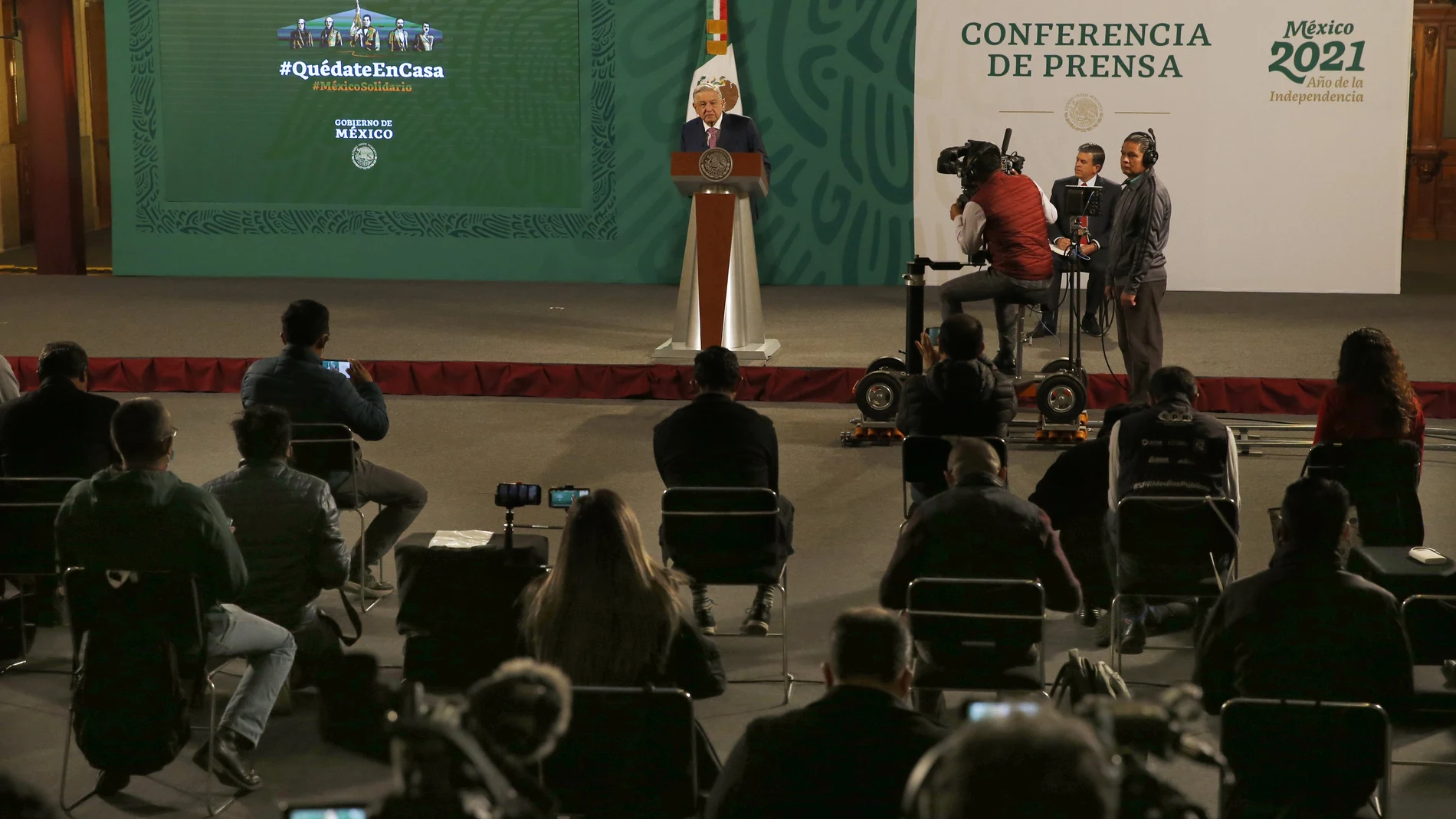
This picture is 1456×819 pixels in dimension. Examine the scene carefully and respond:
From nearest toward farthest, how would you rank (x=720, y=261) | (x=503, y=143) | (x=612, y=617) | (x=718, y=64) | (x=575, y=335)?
(x=612, y=617), (x=720, y=261), (x=575, y=335), (x=718, y=64), (x=503, y=143)

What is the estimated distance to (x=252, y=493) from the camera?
4430 millimetres

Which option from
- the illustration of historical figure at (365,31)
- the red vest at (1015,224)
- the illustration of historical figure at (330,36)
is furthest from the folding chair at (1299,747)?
the illustration of historical figure at (330,36)

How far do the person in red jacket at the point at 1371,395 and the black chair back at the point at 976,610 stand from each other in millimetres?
1891

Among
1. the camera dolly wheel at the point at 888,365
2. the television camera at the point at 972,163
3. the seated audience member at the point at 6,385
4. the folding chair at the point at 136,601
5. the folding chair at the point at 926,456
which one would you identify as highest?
the television camera at the point at 972,163

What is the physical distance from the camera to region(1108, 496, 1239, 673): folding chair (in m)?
4.71

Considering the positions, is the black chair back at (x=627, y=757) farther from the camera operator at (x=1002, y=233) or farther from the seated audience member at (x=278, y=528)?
the camera operator at (x=1002, y=233)

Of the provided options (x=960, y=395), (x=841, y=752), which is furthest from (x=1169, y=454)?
(x=841, y=752)

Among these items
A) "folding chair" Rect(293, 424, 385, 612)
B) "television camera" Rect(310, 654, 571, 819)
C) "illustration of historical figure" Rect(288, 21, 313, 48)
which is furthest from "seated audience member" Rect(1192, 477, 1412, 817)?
"illustration of historical figure" Rect(288, 21, 313, 48)

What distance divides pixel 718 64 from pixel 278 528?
848cm

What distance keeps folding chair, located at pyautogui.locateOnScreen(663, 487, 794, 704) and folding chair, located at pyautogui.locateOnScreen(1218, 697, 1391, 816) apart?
1.83m

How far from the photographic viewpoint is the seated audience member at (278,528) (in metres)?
4.41

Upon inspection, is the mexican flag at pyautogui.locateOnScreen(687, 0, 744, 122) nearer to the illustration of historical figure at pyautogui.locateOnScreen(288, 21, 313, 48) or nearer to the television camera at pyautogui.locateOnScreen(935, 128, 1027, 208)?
the illustration of historical figure at pyautogui.locateOnScreen(288, 21, 313, 48)

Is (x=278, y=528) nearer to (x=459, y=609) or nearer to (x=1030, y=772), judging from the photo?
(x=459, y=609)

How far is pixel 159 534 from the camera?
3992 mm
